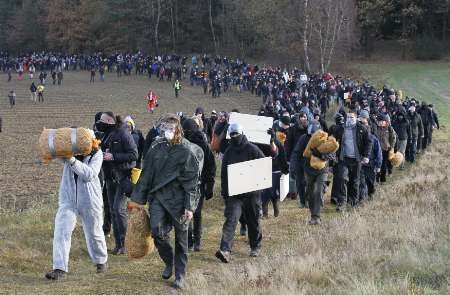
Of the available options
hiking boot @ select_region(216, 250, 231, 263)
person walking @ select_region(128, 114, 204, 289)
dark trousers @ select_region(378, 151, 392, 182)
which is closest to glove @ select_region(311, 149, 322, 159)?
hiking boot @ select_region(216, 250, 231, 263)

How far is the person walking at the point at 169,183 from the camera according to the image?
22.9 feet

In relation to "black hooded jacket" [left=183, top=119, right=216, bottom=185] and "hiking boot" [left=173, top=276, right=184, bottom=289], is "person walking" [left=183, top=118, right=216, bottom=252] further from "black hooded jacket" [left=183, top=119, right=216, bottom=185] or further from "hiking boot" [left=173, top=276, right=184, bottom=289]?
"hiking boot" [left=173, top=276, right=184, bottom=289]

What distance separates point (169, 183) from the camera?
701 centimetres

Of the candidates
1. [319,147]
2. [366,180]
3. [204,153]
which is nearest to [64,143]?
[204,153]

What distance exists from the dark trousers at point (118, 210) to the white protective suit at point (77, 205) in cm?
103

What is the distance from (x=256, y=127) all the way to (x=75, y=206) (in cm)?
383

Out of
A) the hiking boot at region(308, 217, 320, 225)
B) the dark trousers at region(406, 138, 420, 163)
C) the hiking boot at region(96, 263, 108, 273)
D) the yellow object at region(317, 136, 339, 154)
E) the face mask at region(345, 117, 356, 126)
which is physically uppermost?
the face mask at region(345, 117, 356, 126)

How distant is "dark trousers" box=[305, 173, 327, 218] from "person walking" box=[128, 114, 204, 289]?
13.6 feet

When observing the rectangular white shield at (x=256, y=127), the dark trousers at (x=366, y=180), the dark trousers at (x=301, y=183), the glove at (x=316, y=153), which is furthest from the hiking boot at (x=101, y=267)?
the dark trousers at (x=366, y=180)

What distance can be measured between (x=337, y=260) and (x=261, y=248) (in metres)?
2.23

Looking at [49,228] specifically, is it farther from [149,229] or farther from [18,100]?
[18,100]

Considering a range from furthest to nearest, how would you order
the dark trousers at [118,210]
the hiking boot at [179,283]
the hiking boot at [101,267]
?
the dark trousers at [118,210] → the hiking boot at [101,267] → the hiking boot at [179,283]

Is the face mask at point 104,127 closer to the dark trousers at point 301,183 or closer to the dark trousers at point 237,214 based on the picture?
the dark trousers at point 237,214

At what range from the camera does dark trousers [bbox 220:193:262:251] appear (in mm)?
8555
